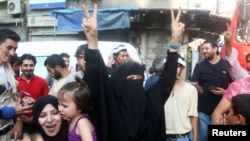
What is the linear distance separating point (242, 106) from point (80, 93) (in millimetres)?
1065

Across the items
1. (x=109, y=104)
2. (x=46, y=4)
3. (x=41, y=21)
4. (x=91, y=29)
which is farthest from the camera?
(x=41, y=21)

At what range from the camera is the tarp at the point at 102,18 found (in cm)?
1423

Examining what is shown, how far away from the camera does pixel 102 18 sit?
14.3m

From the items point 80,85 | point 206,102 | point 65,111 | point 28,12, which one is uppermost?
point 28,12

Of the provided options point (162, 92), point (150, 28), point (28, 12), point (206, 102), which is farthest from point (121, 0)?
point (162, 92)

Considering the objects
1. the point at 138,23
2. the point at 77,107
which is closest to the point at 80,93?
the point at 77,107

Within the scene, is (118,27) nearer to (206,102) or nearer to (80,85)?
(206,102)

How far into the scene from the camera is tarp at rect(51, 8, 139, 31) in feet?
46.7

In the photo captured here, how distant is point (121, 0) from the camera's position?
15906 mm

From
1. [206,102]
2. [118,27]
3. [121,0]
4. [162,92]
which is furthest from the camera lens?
[121,0]

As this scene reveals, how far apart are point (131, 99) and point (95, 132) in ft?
1.82

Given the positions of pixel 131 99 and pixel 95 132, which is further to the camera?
pixel 131 99

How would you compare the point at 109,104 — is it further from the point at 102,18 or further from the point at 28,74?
the point at 102,18

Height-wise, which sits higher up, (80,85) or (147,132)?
(80,85)
